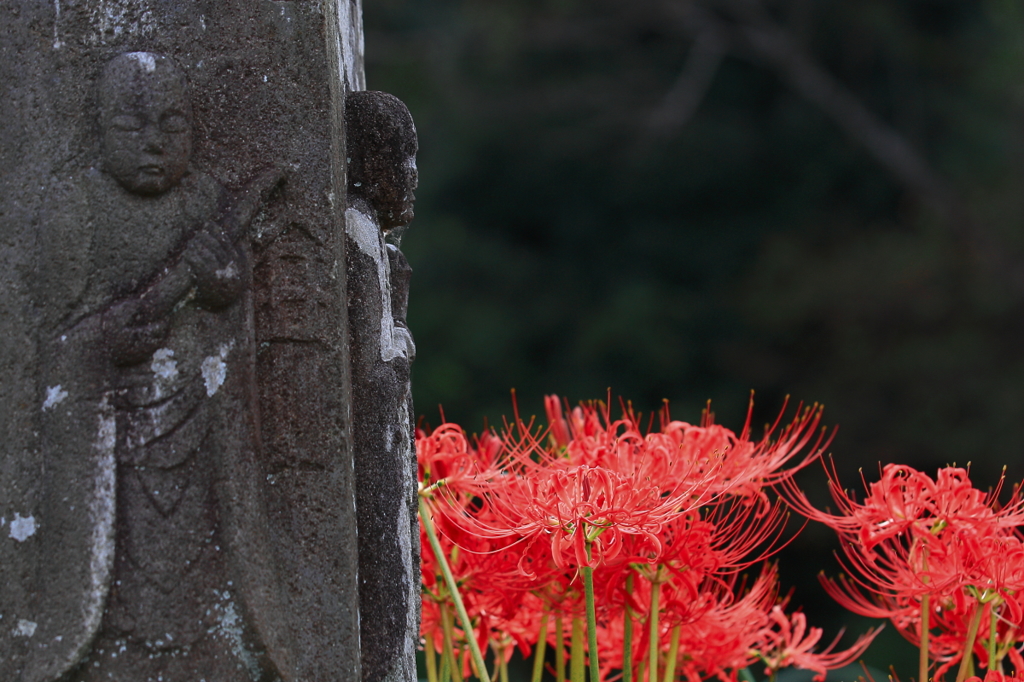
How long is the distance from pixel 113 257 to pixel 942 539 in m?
1.27

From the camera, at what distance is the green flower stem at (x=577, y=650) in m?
1.52

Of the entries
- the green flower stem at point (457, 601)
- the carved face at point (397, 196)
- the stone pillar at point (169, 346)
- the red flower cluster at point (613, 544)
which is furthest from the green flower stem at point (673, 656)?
the carved face at point (397, 196)

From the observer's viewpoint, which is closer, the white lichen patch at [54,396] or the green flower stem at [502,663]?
the white lichen patch at [54,396]

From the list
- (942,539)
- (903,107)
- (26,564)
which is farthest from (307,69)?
(903,107)

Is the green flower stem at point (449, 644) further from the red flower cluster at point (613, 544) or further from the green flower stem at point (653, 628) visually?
the green flower stem at point (653, 628)

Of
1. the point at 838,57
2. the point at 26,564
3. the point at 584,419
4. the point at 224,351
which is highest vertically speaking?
the point at 838,57

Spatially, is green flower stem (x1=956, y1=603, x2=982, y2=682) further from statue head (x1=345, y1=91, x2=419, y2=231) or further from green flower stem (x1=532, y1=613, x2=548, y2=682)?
statue head (x1=345, y1=91, x2=419, y2=231)

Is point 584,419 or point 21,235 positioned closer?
point 21,235

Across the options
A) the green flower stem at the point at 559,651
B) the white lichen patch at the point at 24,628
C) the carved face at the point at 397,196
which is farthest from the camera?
the green flower stem at the point at 559,651

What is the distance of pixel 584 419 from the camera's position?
1.83 metres

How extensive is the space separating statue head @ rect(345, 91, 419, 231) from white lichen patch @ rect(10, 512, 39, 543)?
2.06 ft

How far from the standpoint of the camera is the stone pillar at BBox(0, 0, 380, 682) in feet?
3.97

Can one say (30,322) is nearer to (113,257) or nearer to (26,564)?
(113,257)

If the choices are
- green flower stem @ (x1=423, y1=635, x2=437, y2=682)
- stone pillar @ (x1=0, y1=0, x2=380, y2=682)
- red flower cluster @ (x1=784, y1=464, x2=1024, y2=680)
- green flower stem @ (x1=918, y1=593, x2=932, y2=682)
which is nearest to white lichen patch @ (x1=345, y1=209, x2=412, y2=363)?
stone pillar @ (x1=0, y1=0, x2=380, y2=682)
